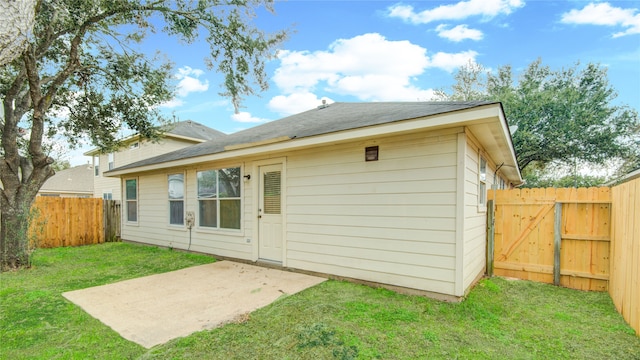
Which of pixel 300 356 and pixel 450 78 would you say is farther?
pixel 450 78

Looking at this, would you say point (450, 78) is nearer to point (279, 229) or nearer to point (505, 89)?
point (505, 89)

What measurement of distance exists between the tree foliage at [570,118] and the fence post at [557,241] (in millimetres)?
10593

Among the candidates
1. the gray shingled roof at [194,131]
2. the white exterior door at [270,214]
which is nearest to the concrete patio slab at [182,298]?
the white exterior door at [270,214]

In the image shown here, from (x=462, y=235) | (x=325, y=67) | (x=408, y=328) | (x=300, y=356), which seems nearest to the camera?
(x=300, y=356)

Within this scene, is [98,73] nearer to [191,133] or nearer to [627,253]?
[191,133]

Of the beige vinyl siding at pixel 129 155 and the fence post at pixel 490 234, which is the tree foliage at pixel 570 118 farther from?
the beige vinyl siding at pixel 129 155

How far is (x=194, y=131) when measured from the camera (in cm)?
1722

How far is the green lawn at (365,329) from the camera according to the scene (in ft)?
8.08

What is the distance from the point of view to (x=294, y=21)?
6184 mm

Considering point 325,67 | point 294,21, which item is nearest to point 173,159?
point 294,21

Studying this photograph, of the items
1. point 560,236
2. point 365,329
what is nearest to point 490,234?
point 560,236

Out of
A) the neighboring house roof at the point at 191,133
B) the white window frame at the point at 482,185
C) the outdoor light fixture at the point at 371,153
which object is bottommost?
the white window frame at the point at 482,185

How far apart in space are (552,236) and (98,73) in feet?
32.9

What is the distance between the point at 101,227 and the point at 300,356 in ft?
33.8
